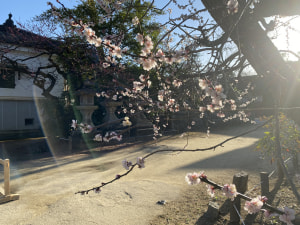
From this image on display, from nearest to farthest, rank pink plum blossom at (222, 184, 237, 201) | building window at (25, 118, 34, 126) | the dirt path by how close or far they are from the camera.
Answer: pink plum blossom at (222, 184, 237, 201) < the dirt path < building window at (25, 118, 34, 126)

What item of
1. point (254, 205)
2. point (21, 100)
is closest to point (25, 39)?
point (21, 100)

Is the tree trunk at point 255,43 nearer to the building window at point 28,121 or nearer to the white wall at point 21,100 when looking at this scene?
the white wall at point 21,100

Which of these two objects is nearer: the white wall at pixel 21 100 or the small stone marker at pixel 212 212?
the small stone marker at pixel 212 212

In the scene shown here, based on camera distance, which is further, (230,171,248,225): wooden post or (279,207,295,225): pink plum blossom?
(230,171,248,225): wooden post

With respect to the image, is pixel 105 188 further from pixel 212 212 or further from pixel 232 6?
pixel 232 6

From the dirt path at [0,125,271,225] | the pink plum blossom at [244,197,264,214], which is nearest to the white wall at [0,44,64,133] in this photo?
the dirt path at [0,125,271,225]

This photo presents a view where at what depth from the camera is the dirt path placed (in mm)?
3385

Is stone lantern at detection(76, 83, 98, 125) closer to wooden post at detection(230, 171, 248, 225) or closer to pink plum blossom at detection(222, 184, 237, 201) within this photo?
wooden post at detection(230, 171, 248, 225)

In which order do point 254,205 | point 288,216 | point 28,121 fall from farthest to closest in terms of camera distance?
point 28,121
point 254,205
point 288,216

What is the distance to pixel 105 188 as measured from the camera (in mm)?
4348

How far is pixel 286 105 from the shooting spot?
2.57m

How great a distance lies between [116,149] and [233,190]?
774 centimetres

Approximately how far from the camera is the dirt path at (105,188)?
3385 mm

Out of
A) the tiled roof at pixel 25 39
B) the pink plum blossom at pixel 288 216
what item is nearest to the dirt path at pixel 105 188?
the pink plum blossom at pixel 288 216
